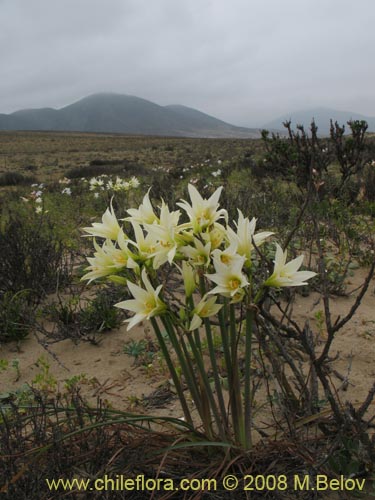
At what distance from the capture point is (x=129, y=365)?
2.79 meters

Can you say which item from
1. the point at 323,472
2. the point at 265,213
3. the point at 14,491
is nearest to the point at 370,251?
the point at 265,213

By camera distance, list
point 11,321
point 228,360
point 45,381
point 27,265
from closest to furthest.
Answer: point 228,360 < point 45,381 < point 11,321 < point 27,265

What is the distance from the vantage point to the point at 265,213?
16.7ft

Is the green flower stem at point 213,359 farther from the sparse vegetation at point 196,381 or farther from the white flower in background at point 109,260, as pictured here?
the white flower in background at point 109,260

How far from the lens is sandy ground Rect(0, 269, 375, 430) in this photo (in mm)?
2340

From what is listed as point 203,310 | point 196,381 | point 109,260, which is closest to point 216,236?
point 203,310

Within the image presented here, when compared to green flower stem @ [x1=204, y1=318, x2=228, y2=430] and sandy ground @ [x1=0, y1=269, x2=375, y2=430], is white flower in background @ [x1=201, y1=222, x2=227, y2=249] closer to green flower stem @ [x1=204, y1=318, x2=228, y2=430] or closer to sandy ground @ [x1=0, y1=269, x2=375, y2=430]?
green flower stem @ [x1=204, y1=318, x2=228, y2=430]

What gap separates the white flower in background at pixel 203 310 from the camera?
1339 mm

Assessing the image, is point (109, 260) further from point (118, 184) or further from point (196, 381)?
point (118, 184)

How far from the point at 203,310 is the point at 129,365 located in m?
1.61

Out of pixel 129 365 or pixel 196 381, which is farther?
pixel 129 365

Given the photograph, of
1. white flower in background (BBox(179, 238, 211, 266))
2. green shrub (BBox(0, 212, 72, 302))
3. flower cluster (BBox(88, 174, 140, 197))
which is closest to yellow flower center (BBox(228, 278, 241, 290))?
white flower in background (BBox(179, 238, 211, 266))

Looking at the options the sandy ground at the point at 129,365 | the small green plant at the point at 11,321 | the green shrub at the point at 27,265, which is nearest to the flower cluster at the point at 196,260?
the sandy ground at the point at 129,365

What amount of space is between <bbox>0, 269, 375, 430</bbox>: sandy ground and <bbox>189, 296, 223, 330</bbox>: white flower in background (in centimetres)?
109
